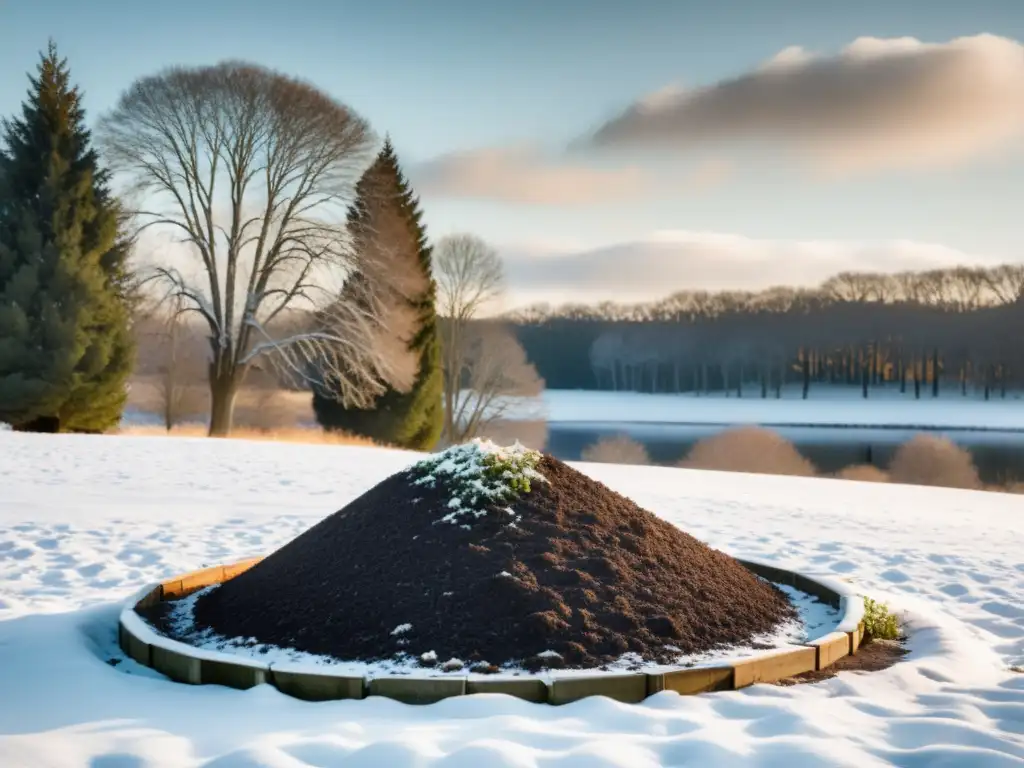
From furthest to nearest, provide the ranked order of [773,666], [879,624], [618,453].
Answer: [618,453], [879,624], [773,666]

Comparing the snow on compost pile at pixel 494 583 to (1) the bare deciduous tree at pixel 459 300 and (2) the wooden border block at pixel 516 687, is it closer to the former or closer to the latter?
(2) the wooden border block at pixel 516 687

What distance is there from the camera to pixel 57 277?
17.4m

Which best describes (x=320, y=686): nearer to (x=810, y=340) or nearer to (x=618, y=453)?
(x=618, y=453)

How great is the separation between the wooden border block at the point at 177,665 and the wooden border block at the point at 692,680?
75.0 inches

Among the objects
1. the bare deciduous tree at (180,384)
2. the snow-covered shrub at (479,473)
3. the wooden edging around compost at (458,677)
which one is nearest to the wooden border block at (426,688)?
the wooden edging around compost at (458,677)

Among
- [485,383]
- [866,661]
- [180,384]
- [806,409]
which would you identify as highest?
[485,383]

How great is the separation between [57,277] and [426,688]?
55.5ft

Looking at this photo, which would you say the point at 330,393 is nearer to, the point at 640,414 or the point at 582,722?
the point at 582,722

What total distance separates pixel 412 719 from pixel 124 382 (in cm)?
1748

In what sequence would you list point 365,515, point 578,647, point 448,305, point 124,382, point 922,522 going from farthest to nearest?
point 448,305 → point 124,382 → point 922,522 → point 365,515 → point 578,647

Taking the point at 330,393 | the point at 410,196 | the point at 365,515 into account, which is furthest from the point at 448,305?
the point at 365,515

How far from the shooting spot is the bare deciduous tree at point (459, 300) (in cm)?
3052

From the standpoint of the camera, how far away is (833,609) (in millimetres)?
4910

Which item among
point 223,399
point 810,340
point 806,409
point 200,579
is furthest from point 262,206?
point 810,340
